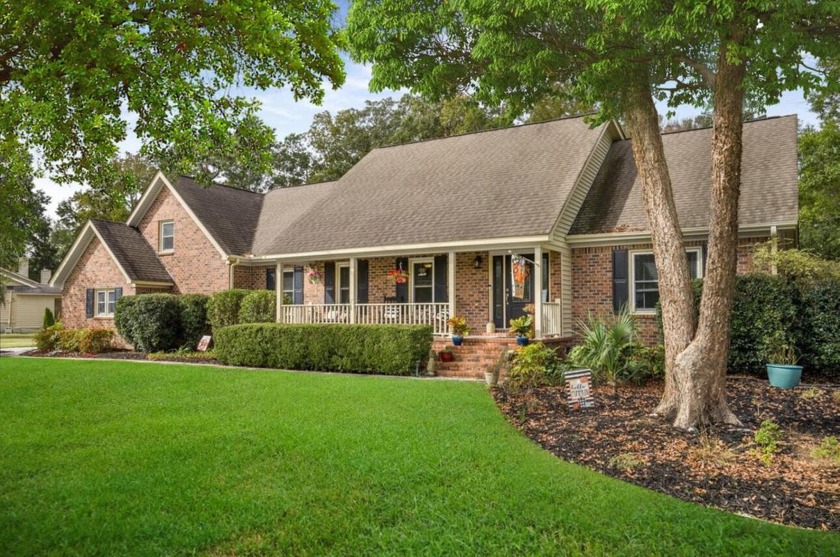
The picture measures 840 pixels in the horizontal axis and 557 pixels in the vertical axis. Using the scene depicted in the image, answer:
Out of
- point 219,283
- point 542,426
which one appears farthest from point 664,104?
point 219,283

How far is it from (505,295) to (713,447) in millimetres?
9585

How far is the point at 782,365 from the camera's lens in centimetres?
1077

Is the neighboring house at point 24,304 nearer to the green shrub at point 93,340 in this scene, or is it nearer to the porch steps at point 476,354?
the green shrub at point 93,340

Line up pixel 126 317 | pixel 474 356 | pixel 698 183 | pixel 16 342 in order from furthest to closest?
1. pixel 16 342
2. pixel 126 317
3. pixel 698 183
4. pixel 474 356

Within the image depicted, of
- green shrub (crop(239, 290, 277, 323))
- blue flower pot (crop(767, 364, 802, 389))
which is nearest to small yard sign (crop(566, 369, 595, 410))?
blue flower pot (crop(767, 364, 802, 389))

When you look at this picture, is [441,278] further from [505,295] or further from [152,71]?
[152,71]

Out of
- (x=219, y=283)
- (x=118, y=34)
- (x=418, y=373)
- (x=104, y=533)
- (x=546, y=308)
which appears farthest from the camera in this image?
(x=219, y=283)

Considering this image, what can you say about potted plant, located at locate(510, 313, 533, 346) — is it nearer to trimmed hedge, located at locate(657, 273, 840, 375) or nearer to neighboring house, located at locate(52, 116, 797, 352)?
neighboring house, located at locate(52, 116, 797, 352)

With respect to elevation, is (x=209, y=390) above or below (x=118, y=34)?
below

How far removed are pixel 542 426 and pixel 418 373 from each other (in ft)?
19.3

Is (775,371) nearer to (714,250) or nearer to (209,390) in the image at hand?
(714,250)

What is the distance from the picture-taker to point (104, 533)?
4203 mm

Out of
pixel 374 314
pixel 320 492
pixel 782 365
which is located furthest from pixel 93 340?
pixel 782 365

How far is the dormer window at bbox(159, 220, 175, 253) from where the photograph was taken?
2278 cm
